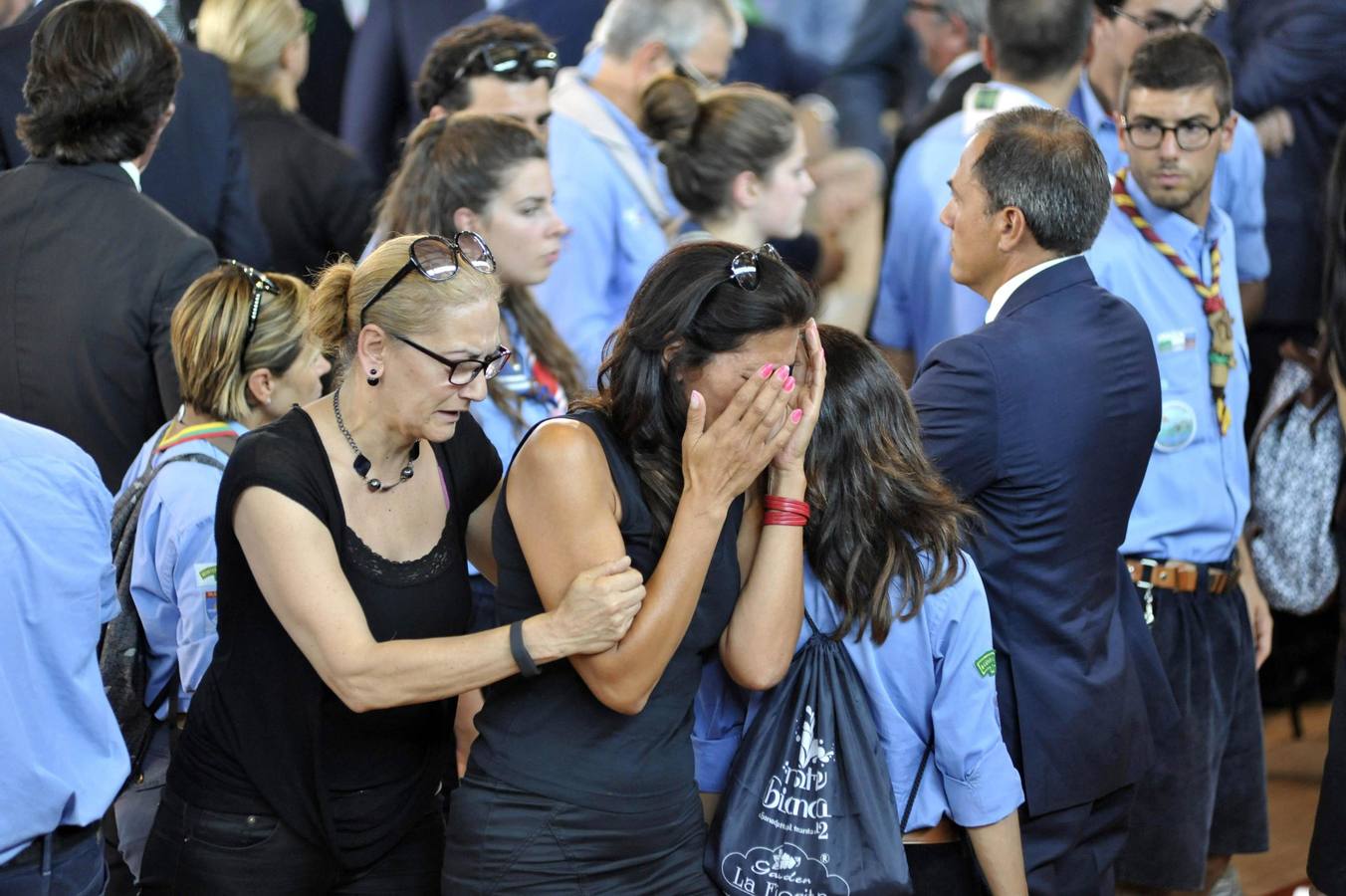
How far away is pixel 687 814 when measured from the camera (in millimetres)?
2297

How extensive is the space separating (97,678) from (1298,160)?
4301mm

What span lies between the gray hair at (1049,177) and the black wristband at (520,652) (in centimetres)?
126

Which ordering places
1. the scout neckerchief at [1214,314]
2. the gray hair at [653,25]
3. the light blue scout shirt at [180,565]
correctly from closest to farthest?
the light blue scout shirt at [180,565]
the scout neckerchief at [1214,314]
the gray hair at [653,25]

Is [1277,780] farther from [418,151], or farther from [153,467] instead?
[153,467]

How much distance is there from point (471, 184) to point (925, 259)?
130cm

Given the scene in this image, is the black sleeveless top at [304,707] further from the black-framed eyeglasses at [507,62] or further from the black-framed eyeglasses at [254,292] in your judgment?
the black-framed eyeglasses at [507,62]

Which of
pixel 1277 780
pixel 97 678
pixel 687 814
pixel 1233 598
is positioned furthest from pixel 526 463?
pixel 1277 780

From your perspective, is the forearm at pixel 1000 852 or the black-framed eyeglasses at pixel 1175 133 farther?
the black-framed eyeglasses at pixel 1175 133

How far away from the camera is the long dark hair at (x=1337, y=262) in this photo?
10.9ft

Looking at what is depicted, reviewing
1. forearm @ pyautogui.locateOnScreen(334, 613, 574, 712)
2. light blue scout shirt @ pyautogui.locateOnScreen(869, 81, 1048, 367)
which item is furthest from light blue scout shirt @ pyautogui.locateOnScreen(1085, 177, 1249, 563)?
forearm @ pyautogui.locateOnScreen(334, 613, 574, 712)

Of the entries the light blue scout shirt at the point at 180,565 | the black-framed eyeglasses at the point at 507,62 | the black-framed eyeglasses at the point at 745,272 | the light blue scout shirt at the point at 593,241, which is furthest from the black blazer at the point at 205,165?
the black-framed eyeglasses at the point at 745,272

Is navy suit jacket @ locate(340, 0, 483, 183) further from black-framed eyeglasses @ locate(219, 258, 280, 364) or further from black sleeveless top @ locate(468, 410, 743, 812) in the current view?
black sleeveless top @ locate(468, 410, 743, 812)

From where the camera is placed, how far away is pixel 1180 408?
3422 millimetres

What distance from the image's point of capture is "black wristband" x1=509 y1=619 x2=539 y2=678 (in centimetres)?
214
